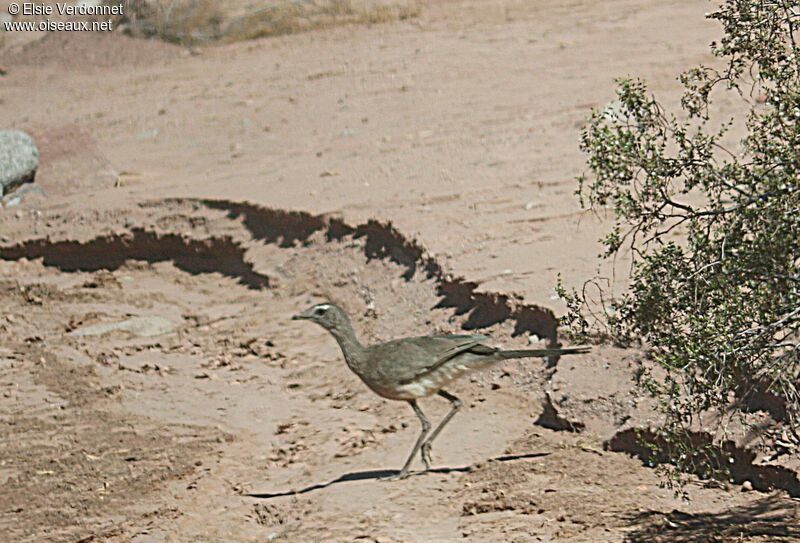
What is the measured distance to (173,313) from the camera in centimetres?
944

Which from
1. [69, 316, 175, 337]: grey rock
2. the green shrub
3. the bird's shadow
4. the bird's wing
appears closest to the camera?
the green shrub

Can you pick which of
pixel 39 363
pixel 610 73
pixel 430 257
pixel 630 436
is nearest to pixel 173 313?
pixel 39 363

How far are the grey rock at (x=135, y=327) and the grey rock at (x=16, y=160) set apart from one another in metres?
2.90

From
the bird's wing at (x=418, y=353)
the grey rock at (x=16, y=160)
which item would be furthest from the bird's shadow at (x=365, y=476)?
the grey rock at (x=16, y=160)

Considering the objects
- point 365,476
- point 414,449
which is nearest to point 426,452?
point 414,449

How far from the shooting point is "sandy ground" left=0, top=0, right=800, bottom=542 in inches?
222

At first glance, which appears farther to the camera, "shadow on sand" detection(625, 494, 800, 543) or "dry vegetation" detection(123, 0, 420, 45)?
"dry vegetation" detection(123, 0, 420, 45)

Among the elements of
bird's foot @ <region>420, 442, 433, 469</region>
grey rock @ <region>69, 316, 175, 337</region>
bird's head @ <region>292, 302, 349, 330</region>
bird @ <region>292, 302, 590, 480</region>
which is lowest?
grey rock @ <region>69, 316, 175, 337</region>

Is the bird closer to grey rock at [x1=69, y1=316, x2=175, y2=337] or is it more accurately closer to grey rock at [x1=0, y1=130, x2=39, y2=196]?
grey rock at [x1=69, y1=316, x2=175, y2=337]

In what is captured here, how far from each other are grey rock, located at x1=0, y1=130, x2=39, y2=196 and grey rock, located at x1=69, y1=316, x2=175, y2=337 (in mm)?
2902

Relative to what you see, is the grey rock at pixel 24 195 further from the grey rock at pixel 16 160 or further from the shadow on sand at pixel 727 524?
the shadow on sand at pixel 727 524

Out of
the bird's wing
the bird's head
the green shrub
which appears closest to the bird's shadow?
the bird's wing

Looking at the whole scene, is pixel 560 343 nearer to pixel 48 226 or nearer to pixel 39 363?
pixel 39 363

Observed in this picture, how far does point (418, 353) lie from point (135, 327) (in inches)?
153
